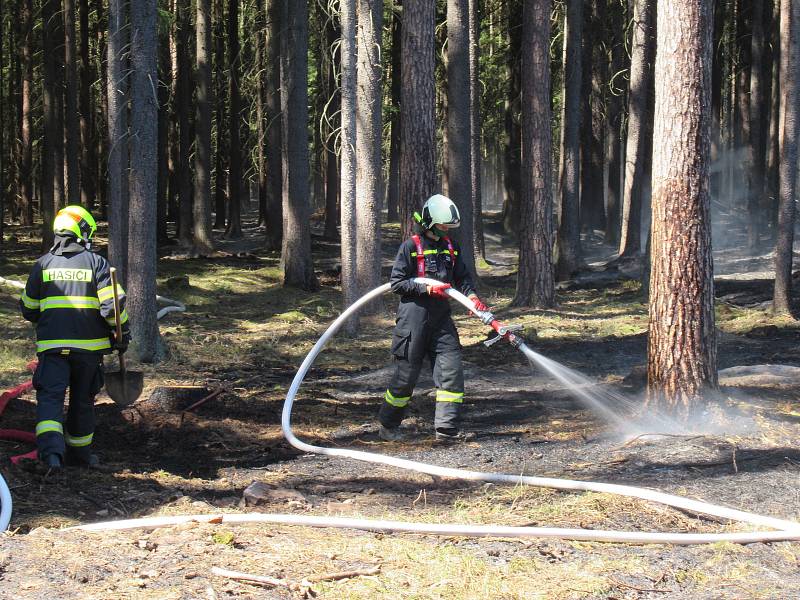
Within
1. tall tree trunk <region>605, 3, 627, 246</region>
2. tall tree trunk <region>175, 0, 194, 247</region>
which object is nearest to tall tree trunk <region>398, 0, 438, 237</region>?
tall tree trunk <region>175, 0, 194, 247</region>

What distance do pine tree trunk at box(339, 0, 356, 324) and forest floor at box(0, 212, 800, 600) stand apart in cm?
112

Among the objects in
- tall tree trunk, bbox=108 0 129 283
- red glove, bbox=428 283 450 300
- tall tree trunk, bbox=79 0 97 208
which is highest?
tall tree trunk, bbox=79 0 97 208

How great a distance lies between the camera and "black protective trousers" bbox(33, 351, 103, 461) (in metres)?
6.80

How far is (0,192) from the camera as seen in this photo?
23.0 m

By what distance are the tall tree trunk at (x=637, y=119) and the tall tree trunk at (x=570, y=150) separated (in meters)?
1.25

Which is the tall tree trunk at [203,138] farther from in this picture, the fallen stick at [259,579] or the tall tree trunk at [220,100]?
the fallen stick at [259,579]

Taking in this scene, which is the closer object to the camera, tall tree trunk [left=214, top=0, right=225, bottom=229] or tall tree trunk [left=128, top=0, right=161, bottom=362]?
tall tree trunk [left=128, top=0, right=161, bottom=362]

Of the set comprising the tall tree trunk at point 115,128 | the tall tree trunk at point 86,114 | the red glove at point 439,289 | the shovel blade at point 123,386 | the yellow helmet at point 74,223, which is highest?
the tall tree trunk at point 86,114

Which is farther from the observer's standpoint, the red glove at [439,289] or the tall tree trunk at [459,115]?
the tall tree trunk at [459,115]

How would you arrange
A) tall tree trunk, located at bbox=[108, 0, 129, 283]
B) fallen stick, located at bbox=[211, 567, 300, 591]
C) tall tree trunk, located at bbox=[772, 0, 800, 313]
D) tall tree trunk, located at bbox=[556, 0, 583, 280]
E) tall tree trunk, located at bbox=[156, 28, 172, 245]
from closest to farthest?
fallen stick, located at bbox=[211, 567, 300, 591], tall tree trunk, located at bbox=[108, 0, 129, 283], tall tree trunk, located at bbox=[772, 0, 800, 313], tall tree trunk, located at bbox=[556, 0, 583, 280], tall tree trunk, located at bbox=[156, 28, 172, 245]

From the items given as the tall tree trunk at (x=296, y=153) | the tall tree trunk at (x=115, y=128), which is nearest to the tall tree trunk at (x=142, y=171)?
the tall tree trunk at (x=115, y=128)

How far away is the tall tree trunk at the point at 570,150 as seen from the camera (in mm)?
21406

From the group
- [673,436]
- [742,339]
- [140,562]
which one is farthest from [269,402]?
[742,339]

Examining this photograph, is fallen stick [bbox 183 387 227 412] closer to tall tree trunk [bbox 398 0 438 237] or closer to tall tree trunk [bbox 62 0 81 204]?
tall tree trunk [bbox 398 0 438 237]
